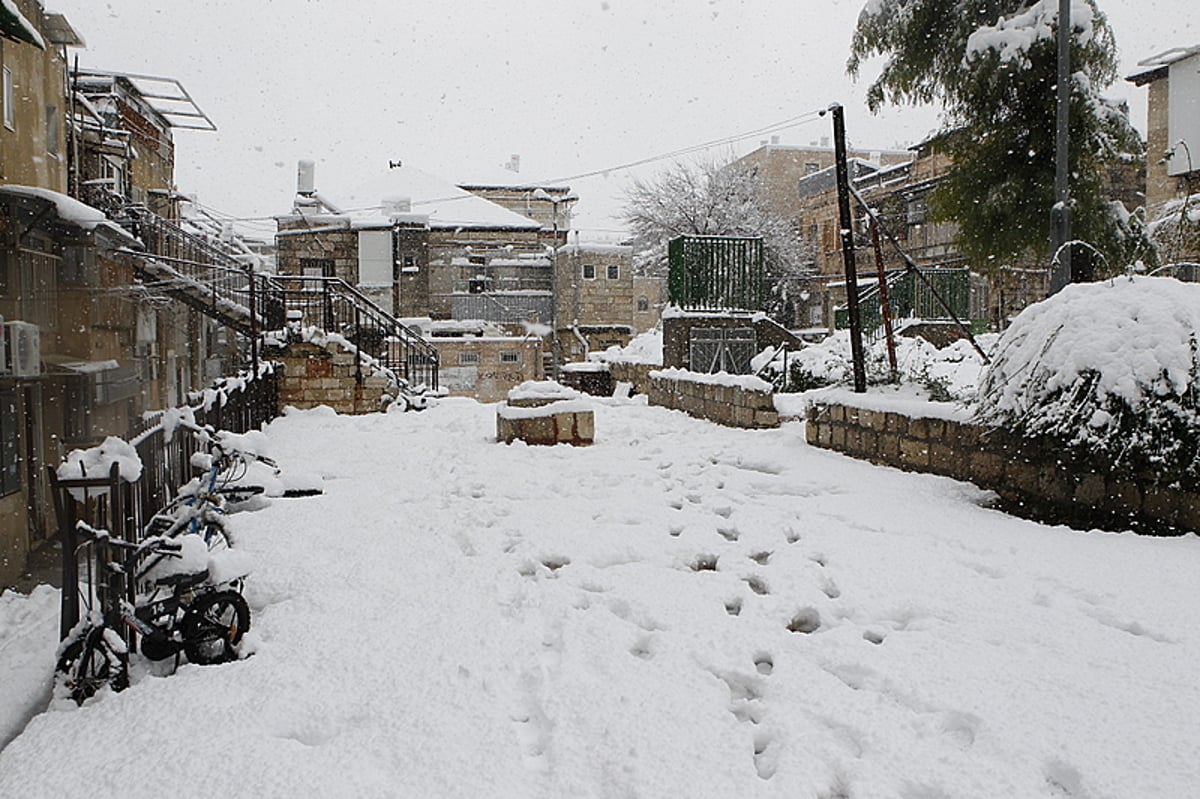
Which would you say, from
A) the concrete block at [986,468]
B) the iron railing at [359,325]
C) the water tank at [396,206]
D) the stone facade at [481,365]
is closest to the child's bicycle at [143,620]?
the concrete block at [986,468]

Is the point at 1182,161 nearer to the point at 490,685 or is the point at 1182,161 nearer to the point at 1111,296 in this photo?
the point at 1111,296

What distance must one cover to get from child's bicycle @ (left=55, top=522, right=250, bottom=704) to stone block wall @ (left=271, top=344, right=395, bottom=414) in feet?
34.4

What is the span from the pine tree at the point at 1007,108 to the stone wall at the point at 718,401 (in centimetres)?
403

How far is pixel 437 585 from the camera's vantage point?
14.6 ft

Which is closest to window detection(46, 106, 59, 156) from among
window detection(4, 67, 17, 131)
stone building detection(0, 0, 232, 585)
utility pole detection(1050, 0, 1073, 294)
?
stone building detection(0, 0, 232, 585)

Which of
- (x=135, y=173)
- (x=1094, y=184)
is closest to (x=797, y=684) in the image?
(x=1094, y=184)

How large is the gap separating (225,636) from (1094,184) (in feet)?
37.3

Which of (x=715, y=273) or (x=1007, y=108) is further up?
(x=1007, y=108)

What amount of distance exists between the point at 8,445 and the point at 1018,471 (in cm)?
840

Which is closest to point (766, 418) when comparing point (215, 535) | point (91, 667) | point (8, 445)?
point (215, 535)

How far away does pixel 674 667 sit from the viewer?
11.1ft

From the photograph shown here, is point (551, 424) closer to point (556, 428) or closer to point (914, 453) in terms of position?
point (556, 428)

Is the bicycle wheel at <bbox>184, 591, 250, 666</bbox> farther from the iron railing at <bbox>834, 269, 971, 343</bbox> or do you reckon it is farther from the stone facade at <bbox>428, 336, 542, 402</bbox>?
the stone facade at <bbox>428, 336, 542, 402</bbox>

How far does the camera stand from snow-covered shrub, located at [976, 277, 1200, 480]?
4.62m
